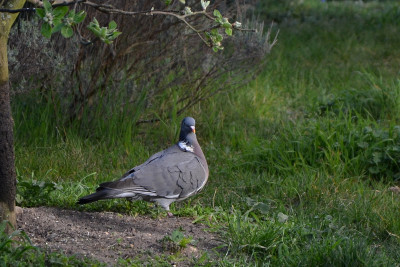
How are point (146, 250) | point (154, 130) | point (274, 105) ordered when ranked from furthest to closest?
point (274, 105), point (154, 130), point (146, 250)

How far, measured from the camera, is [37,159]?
17.9 ft

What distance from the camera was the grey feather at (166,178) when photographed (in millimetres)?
4074

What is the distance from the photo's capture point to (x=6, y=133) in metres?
3.66

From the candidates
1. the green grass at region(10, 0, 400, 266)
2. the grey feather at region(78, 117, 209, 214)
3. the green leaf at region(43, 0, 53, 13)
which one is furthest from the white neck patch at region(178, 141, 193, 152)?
the green leaf at region(43, 0, 53, 13)

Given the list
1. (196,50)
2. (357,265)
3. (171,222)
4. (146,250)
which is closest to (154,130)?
(196,50)

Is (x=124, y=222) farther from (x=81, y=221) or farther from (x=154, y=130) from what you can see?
(x=154, y=130)

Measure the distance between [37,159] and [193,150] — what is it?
152 centimetres

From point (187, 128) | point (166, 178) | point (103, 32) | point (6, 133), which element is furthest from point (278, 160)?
point (103, 32)

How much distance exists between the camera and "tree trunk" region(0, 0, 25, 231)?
363 cm

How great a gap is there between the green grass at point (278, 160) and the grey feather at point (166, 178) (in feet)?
0.58

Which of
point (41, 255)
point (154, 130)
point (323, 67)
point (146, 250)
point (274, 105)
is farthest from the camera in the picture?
point (323, 67)

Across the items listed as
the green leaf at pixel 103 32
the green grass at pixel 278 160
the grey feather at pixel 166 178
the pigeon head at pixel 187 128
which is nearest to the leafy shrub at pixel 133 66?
the green grass at pixel 278 160

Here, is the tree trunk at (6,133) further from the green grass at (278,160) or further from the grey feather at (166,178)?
the green grass at (278,160)

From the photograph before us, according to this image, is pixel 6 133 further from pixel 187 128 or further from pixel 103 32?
pixel 187 128
